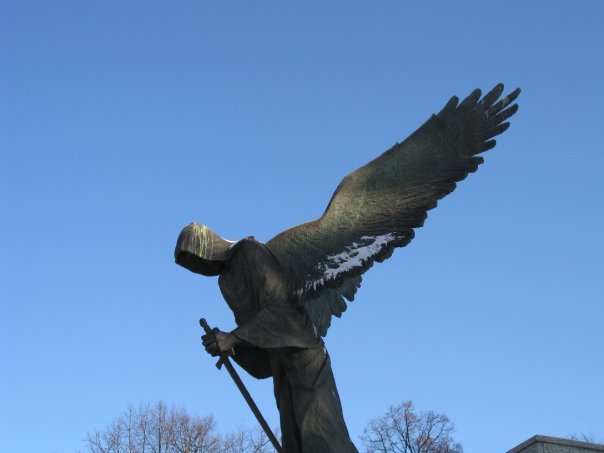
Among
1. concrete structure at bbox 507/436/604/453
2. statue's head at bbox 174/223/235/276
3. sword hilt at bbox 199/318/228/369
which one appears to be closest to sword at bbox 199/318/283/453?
sword hilt at bbox 199/318/228/369

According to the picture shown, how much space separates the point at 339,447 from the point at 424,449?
2780 centimetres

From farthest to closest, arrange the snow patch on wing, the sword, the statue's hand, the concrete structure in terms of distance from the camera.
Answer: the concrete structure < the snow patch on wing < the sword < the statue's hand

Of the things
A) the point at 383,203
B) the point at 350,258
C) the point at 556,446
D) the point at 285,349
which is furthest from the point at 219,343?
the point at 556,446

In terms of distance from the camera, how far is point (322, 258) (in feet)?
27.6

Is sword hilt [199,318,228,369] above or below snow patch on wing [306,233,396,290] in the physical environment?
below

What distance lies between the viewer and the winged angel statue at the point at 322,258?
317 inches

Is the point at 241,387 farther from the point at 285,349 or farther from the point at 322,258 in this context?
the point at 322,258

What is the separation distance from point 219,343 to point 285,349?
56 centimetres

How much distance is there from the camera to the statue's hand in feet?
26.0

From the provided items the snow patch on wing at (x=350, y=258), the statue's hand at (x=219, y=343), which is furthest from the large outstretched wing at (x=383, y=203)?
the statue's hand at (x=219, y=343)

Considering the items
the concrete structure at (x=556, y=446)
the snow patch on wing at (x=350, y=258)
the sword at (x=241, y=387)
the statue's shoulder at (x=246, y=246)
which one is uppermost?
the concrete structure at (x=556, y=446)

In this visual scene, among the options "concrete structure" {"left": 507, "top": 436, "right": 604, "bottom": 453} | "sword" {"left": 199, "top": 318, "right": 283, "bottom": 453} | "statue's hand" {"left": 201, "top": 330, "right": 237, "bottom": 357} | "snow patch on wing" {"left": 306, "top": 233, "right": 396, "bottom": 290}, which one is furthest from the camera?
"concrete structure" {"left": 507, "top": 436, "right": 604, "bottom": 453}

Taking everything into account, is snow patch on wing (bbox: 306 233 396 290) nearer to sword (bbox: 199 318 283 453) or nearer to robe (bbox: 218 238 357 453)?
robe (bbox: 218 238 357 453)

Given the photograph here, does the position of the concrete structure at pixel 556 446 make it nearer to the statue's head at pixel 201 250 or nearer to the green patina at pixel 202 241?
the statue's head at pixel 201 250
